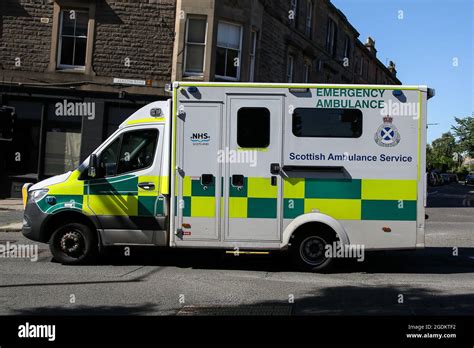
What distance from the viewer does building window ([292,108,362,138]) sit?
7938 mm

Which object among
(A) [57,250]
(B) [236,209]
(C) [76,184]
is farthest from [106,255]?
(B) [236,209]

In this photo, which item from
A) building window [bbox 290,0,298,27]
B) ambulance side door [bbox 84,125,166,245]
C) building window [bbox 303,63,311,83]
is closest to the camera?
ambulance side door [bbox 84,125,166,245]

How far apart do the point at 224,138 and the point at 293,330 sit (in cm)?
367

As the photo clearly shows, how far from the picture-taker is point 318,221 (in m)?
7.84

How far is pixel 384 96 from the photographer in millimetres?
7906

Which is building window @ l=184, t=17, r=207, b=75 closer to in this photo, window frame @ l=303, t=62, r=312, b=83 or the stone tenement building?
the stone tenement building

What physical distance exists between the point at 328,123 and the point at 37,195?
4.93 meters

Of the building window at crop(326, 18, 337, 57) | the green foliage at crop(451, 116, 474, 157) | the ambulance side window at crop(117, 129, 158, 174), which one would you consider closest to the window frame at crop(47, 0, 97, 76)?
the ambulance side window at crop(117, 129, 158, 174)

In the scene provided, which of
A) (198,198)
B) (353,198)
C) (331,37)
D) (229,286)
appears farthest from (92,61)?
(331,37)

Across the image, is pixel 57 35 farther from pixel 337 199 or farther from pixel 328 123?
pixel 337 199

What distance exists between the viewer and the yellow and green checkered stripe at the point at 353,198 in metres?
7.88

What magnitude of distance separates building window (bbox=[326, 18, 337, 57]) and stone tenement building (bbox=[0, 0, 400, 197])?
10887 millimetres

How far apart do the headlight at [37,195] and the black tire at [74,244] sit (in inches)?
23.9

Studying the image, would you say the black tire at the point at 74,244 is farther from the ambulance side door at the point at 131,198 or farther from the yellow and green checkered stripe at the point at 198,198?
the yellow and green checkered stripe at the point at 198,198
